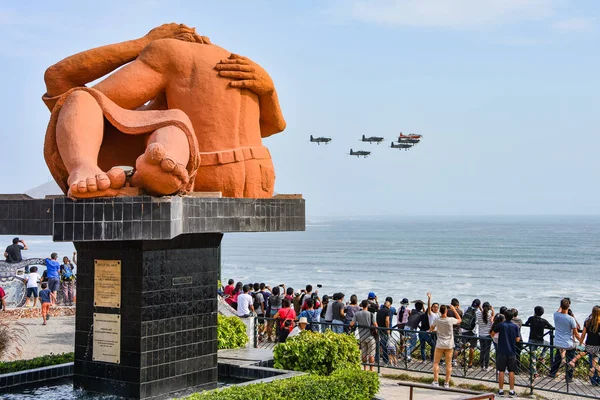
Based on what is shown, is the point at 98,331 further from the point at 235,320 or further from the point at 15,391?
the point at 235,320

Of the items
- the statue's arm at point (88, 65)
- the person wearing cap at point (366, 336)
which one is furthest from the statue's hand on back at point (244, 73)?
the person wearing cap at point (366, 336)

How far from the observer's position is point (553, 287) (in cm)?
5503

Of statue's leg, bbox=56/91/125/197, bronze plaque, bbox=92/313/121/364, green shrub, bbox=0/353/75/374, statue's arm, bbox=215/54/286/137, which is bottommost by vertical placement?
green shrub, bbox=0/353/75/374

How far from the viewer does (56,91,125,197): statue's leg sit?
317 inches

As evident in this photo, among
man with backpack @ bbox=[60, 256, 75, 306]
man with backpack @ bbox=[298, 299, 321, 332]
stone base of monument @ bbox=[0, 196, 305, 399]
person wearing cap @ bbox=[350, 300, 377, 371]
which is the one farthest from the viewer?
man with backpack @ bbox=[60, 256, 75, 306]

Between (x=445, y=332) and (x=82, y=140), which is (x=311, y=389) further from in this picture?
(x=445, y=332)

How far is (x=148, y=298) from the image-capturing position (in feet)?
29.4

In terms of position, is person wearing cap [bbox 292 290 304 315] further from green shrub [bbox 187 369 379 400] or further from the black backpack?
green shrub [bbox 187 369 379 400]

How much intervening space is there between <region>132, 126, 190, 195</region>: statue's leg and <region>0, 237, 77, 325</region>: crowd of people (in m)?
12.5

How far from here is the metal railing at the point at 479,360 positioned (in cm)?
1281

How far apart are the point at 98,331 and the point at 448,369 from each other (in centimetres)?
644

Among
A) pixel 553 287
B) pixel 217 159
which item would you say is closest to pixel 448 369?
pixel 217 159

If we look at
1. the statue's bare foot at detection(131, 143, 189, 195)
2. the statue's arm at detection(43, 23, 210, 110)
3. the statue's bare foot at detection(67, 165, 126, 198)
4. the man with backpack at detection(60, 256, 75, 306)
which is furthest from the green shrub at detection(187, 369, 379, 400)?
the man with backpack at detection(60, 256, 75, 306)

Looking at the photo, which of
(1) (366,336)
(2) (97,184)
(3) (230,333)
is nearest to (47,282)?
(3) (230,333)
